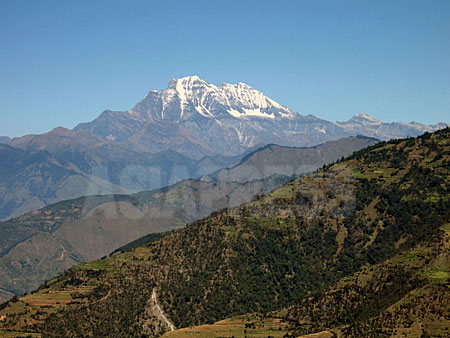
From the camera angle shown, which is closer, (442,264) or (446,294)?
(446,294)

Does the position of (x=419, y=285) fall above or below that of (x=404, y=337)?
above

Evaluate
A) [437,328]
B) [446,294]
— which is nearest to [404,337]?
[437,328]

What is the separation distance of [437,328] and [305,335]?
45086 mm

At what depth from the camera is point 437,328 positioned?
165000 mm

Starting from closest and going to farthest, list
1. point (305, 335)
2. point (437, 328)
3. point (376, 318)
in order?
point (437, 328)
point (376, 318)
point (305, 335)

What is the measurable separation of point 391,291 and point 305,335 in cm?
3094

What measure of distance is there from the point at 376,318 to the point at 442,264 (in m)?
31.6

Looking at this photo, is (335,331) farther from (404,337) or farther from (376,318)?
(404,337)

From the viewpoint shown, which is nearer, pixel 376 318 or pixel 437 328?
pixel 437 328

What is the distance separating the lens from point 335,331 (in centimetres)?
19112

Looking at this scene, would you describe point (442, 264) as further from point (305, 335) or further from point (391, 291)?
point (305, 335)

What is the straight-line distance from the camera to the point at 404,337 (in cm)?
16562

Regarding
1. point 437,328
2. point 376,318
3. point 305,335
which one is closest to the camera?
point 437,328

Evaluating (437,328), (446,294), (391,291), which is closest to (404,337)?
(437,328)
